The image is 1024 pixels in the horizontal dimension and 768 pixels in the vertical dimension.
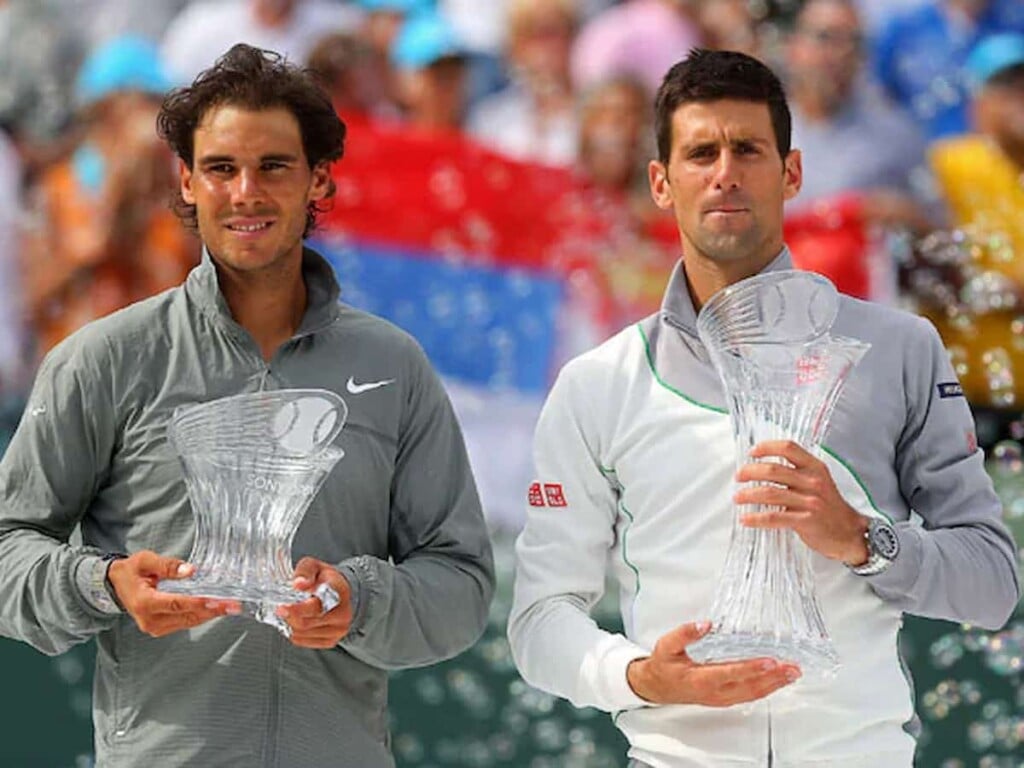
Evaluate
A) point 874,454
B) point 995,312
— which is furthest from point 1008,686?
point 874,454

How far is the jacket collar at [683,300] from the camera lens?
106 inches

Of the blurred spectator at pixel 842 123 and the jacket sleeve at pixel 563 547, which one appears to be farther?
the blurred spectator at pixel 842 123

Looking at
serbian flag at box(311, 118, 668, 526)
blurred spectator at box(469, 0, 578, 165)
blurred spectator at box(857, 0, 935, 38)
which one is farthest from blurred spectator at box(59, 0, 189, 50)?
blurred spectator at box(857, 0, 935, 38)

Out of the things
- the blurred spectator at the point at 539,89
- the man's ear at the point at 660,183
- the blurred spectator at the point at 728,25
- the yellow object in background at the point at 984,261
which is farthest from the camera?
the blurred spectator at the point at 539,89

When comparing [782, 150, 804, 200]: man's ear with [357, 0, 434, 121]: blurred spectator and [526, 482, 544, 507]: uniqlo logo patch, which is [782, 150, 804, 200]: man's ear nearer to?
[526, 482, 544, 507]: uniqlo logo patch

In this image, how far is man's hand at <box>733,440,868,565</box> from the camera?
2359 millimetres

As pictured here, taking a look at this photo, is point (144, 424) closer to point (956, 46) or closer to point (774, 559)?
point (774, 559)

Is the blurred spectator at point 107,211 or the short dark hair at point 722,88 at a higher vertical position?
the blurred spectator at point 107,211

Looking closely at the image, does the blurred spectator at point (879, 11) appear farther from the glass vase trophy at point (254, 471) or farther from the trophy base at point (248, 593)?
the trophy base at point (248, 593)

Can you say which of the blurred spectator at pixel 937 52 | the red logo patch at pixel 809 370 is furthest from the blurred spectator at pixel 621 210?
the red logo patch at pixel 809 370

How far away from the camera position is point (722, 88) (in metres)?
2.68

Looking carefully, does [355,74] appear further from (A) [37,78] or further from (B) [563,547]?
(B) [563,547]

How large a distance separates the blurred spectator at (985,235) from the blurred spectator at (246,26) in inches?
77.9

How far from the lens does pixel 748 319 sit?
8.25ft
